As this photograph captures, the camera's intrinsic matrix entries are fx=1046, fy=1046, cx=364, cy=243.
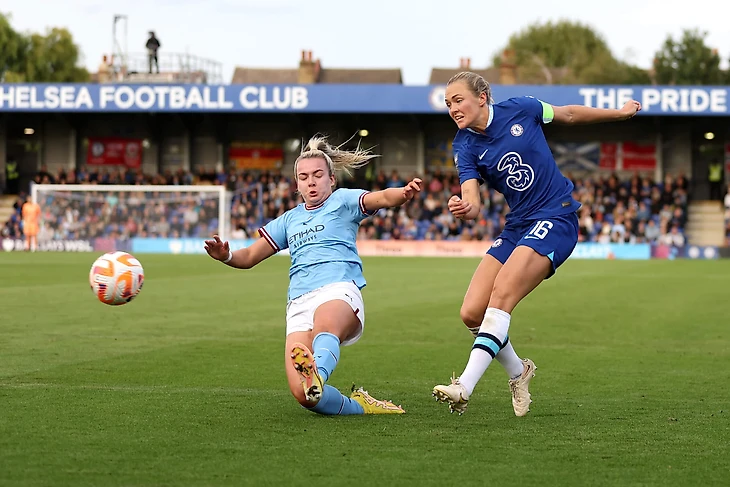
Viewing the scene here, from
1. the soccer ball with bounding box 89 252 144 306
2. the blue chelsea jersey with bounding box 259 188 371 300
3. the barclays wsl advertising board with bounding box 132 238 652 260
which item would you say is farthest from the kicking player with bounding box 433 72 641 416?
the barclays wsl advertising board with bounding box 132 238 652 260

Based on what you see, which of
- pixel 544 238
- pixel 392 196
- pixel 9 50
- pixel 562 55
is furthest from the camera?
pixel 562 55

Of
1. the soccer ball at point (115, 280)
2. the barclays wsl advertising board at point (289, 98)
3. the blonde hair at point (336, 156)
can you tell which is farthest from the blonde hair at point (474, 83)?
the barclays wsl advertising board at point (289, 98)

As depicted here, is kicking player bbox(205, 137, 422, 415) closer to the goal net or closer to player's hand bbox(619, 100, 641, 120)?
player's hand bbox(619, 100, 641, 120)

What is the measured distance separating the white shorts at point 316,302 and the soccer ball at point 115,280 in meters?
2.08

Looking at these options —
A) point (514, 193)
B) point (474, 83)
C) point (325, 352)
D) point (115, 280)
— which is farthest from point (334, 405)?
point (115, 280)

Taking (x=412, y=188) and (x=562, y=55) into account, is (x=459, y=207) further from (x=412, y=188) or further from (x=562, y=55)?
(x=562, y=55)

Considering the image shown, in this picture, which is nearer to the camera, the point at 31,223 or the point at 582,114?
the point at 582,114

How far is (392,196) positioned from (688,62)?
75.0 meters

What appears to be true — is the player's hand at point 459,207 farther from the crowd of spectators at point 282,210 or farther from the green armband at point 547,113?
the crowd of spectators at point 282,210

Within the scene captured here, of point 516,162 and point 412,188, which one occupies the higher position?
point 516,162

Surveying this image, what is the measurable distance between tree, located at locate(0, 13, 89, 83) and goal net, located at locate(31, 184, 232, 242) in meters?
30.5

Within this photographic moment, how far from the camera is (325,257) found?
6699 millimetres

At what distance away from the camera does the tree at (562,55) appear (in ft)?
A: 253

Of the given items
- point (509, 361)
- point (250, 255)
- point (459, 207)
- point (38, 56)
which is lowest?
point (509, 361)
